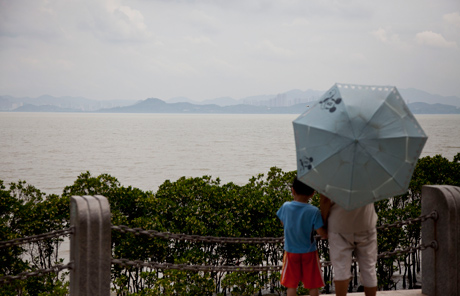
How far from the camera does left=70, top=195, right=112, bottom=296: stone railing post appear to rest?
4238 mm

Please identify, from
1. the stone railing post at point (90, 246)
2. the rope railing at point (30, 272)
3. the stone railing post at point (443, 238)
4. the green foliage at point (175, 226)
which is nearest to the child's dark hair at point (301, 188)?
the stone railing post at point (443, 238)

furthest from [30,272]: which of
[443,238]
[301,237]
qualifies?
[443,238]

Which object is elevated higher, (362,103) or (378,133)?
(362,103)

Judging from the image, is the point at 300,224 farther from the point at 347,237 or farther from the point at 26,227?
the point at 26,227

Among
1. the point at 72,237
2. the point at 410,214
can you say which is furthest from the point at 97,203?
the point at 410,214

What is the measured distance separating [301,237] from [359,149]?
1049 mm

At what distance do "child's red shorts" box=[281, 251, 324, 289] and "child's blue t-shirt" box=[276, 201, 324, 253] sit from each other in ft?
0.21

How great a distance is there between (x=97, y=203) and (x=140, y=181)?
33.8 meters

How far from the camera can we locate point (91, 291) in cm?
429

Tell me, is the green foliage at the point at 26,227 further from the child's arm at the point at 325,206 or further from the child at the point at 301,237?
the child's arm at the point at 325,206

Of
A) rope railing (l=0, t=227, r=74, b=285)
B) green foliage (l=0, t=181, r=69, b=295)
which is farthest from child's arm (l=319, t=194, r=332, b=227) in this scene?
green foliage (l=0, t=181, r=69, b=295)

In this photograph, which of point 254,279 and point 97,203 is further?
point 254,279

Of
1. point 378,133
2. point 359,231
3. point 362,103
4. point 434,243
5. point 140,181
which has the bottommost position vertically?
point 140,181

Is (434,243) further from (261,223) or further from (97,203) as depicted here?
(97,203)
